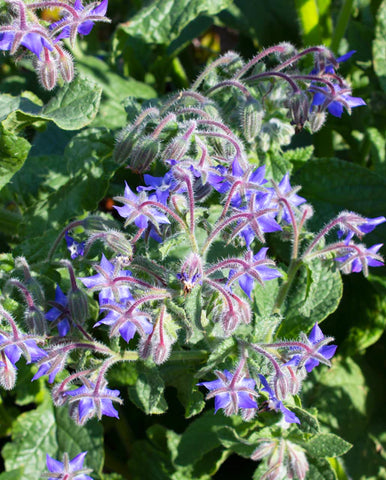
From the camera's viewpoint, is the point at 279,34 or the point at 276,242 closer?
the point at 276,242

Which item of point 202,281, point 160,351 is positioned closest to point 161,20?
point 202,281

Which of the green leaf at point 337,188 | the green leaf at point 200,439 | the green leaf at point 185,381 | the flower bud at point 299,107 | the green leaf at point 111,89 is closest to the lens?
the green leaf at point 185,381

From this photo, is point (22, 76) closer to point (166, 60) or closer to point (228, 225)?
point (166, 60)

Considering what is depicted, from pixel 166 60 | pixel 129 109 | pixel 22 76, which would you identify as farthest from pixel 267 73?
pixel 22 76

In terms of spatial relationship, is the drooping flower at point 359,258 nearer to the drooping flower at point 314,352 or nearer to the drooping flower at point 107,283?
the drooping flower at point 314,352

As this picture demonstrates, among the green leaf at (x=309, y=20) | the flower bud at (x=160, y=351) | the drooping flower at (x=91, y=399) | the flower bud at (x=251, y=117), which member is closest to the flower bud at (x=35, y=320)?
the drooping flower at (x=91, y=399)

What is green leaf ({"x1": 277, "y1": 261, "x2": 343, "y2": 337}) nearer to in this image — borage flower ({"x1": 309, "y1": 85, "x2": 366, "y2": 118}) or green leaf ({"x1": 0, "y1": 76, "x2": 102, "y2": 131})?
borage flower ({"x1": 309, "y1": 85, "x2": 366, "y2": 118})

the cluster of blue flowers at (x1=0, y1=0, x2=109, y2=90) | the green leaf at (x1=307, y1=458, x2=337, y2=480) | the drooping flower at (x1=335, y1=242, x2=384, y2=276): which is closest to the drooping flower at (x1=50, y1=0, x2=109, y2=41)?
the cluster of blue flowers at (x1=0, y1=0, x2=109, y2=90)
